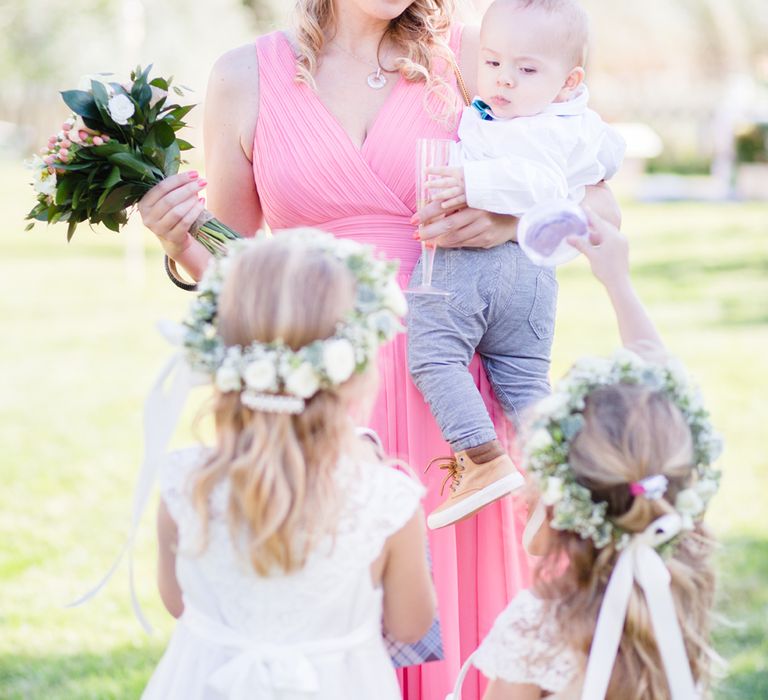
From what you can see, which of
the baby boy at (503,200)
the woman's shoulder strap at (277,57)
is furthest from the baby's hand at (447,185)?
the woman's shoulder strap at (277,57)

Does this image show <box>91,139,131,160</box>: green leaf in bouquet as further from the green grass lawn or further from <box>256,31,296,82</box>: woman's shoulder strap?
the green grass lawn

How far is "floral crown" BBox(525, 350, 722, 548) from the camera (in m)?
2.09

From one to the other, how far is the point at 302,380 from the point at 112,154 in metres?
1.14

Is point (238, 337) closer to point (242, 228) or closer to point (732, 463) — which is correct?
point (242, 228)

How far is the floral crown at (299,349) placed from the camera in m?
2.04

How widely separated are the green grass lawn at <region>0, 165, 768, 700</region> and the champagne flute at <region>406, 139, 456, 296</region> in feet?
3.51

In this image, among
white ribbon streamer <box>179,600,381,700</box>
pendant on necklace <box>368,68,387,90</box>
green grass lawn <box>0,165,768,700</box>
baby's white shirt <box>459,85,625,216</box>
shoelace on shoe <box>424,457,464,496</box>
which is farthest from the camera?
green grass lawn <box>0,165,768,700</box>

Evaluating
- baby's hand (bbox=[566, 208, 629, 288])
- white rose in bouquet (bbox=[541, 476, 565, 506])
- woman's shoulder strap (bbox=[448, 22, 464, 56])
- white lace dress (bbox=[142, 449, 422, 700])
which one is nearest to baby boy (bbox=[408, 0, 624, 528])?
woman's shoulder strap (bbox=[448, 22, 464, 56])

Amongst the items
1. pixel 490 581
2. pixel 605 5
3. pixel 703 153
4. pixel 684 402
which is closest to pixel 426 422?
pixel 490 581

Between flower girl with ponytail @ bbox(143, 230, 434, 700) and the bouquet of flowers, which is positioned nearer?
flower girl with ponytail @ bbox(143, 230, 434, 700)

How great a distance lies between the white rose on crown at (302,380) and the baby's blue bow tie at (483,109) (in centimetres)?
119

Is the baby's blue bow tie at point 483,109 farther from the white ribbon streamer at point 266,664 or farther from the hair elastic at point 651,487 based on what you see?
the white ribbon streamer at point 266,664

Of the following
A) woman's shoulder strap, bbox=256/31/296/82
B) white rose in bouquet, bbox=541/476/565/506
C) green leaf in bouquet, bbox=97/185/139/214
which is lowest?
white rose in bouquet, bbox=541/476/565/506

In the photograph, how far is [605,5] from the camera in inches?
1555
